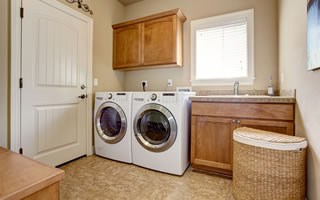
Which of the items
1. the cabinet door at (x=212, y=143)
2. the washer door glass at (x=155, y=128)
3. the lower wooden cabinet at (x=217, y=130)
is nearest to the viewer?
the lower wooden cabinet at (x=217, y=130)

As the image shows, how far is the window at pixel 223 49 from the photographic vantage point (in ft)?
7.28

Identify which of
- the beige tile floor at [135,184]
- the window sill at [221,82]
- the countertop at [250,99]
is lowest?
the beige tile floor at [135,184]

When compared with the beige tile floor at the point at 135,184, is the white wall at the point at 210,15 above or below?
above

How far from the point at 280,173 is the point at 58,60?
252 cm

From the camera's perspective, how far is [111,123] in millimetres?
2277

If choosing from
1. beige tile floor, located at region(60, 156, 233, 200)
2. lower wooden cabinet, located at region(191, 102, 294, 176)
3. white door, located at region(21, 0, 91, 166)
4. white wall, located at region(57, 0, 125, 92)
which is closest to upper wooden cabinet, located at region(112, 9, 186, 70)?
white wall, located at region(57, 0, 125, 92)

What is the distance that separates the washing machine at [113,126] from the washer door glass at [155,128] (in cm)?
16

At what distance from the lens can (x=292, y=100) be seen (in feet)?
4.67

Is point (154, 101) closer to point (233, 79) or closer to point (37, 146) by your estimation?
point (233, 79)

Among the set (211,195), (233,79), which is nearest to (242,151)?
(211,195)

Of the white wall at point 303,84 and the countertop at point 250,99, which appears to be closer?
the white wall at point 303,84

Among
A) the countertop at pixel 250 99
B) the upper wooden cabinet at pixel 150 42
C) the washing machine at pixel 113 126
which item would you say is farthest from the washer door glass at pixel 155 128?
the upper wooden cabinet at pixel 150 42

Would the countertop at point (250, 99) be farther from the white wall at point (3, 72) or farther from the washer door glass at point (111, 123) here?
the white wall at point (3, 72)

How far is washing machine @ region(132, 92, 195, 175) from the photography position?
5.87 feet
